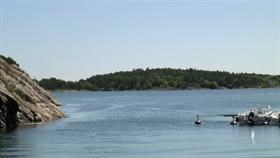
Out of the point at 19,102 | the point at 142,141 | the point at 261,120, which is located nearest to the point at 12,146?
the point at 142,141

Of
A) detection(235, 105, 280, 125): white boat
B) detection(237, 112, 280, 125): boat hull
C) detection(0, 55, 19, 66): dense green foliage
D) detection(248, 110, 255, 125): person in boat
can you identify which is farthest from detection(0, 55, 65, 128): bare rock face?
detection(248, 110, 255, 125): person in boat

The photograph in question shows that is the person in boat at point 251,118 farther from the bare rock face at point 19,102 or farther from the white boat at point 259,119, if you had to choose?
the bare rock face at point 19,102

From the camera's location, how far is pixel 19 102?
94062 millimetres

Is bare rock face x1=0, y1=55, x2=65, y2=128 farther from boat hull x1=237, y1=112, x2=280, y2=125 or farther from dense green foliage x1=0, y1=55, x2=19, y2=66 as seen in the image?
boat hull x1=237, y1=112, x2=280, y2=125

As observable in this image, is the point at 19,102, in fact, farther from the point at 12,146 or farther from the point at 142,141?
the point at 142,141

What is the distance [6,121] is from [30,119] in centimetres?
569

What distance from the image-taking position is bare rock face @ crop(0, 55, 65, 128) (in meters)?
90.0

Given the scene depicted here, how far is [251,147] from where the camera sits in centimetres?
6406

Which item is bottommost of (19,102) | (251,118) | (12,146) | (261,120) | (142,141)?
(12,146)

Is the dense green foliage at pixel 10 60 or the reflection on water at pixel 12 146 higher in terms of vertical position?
the dense green foliage at pixel 10 60

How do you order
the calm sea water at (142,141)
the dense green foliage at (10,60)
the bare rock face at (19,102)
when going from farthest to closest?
1. the dense green foliage at (10,60)
2. the bare rock face at (19,102)
3. the calm sea water at (142,141)

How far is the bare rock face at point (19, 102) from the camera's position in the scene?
90000mm

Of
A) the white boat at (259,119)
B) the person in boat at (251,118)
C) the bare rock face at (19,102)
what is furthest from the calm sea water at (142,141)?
the bare rock face at (19,102)

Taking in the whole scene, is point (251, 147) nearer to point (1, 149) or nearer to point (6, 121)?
point (1, 149)
